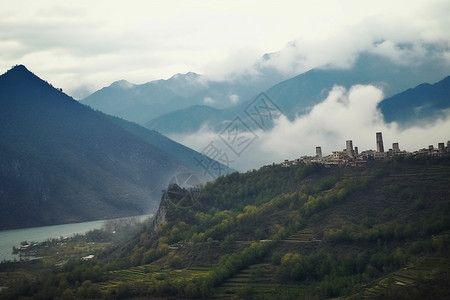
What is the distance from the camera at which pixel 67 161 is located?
13200 centimetres

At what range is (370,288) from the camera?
35.2 metres

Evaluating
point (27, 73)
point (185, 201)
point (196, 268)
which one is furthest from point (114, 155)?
point (196, 268)

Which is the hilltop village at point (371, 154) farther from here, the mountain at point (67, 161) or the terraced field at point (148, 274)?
the mountain at point (67, 161)

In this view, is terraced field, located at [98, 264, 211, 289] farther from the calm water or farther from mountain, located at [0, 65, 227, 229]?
mountain, located at [0, 65, 227, 229]

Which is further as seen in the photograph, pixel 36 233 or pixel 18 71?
pixel 18 71

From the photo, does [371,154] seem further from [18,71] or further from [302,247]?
[18,71]

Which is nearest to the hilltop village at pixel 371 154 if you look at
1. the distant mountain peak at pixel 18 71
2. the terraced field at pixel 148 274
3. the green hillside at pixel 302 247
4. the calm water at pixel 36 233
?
the green hillside at pixel 302 247

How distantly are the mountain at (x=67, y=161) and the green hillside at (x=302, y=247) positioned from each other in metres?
53.9

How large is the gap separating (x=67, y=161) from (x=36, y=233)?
120ft

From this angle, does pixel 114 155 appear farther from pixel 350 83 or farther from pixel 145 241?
pixel 145 241

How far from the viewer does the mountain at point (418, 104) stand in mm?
101312

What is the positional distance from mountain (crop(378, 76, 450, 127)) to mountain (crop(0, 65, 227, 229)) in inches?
1826

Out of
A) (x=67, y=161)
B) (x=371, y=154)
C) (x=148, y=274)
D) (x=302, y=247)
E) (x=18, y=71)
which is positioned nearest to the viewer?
(x=302, y=247)

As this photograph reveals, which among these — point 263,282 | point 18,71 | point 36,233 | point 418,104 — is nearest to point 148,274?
point 263,282
